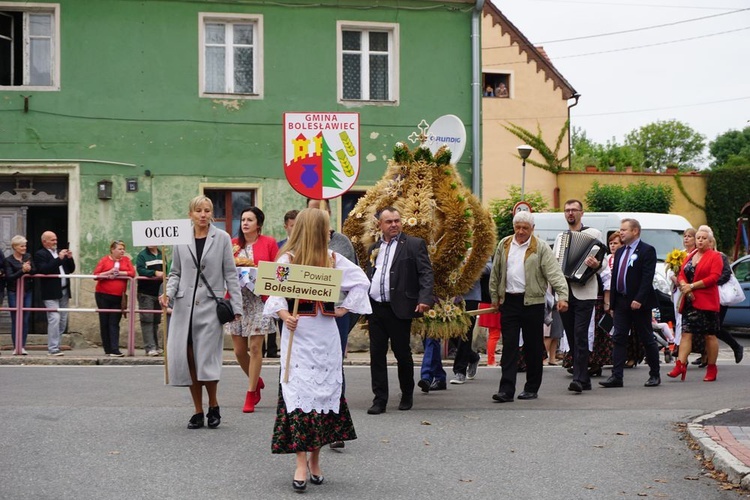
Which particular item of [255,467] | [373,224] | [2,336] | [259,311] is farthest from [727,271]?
[2,336]

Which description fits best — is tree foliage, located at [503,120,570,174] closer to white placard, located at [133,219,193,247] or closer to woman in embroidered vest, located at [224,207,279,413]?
woman in embroidered vest, located at [224,207,279,413]

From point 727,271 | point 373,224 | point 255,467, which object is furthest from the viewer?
point 727,271

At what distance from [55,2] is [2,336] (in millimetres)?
6507

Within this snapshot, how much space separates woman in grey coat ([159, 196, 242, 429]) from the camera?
958 centimetres

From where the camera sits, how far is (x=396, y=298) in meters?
10.9

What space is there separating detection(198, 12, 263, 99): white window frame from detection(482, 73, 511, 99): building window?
27383 mm


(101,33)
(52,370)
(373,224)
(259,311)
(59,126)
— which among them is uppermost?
(101,33)

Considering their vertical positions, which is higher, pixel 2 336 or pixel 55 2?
pixel 55 2

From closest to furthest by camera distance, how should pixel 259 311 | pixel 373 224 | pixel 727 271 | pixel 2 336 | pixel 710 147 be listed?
pixel 259 311 → pixel 373 224 → pixel 727 271 → pixel 2 336 → pixel 710 147

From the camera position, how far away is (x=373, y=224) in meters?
11.8

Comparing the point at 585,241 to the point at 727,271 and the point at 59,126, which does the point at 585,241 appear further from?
the point at 59,126

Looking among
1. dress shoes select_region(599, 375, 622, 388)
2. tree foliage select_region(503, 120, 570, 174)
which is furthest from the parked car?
tree foliage select_region(503, 120, 570, 174)

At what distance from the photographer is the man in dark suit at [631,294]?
1303 centimetres

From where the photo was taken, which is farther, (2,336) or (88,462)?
(2,336)
